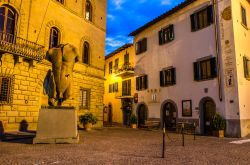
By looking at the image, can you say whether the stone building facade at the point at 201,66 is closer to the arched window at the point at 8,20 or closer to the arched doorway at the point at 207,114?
the arched doorway at the point at 207,114

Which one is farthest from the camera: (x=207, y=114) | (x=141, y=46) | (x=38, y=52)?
(x=141, y=46)

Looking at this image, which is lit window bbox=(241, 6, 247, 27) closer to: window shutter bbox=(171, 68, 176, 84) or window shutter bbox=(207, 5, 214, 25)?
window shutter bbox=(207, 5, 214, 25)

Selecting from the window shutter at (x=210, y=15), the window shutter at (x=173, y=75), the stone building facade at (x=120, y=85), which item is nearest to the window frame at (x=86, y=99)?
the stone building facade at (x=120, y=85)

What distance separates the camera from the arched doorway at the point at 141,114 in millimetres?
21497

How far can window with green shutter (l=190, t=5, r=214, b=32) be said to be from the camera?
52.1ft

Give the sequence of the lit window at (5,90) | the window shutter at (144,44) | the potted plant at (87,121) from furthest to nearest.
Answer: the window shutter at (144,44) < the potted plant at (87,121) < the lit window at (5,90)

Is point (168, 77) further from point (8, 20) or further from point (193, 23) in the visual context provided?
point (8, 20)

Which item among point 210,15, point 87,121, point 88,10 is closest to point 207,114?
point 210,15

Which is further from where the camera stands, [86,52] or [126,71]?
[126,71]

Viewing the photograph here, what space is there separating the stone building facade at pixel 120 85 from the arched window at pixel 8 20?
1434 centimetres

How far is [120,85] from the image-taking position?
28.9 m

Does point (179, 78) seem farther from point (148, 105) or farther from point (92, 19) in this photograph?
A: point (92, 19)

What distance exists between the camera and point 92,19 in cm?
2059

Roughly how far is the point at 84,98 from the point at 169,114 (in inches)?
311
